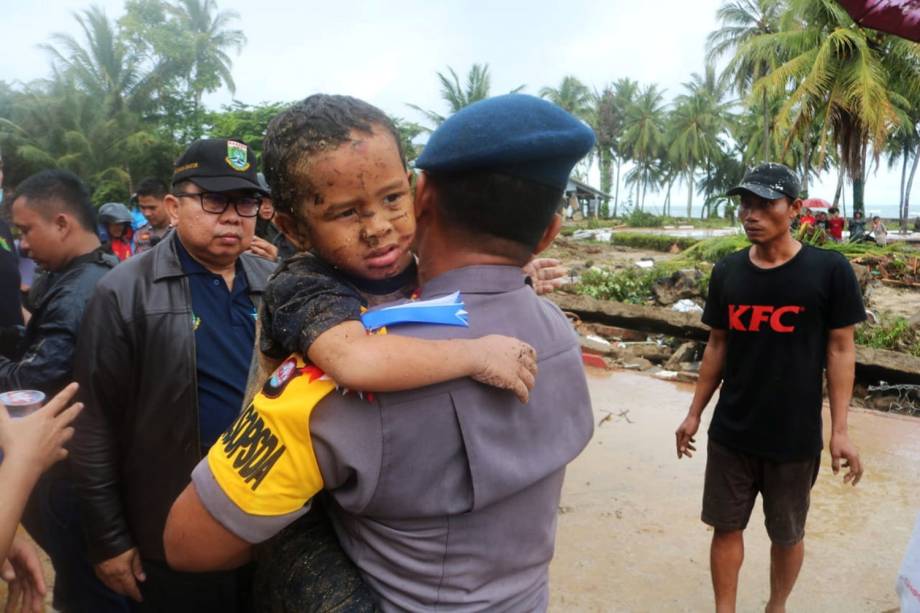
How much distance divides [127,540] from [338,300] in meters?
1.40

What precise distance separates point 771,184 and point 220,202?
240 centimetres

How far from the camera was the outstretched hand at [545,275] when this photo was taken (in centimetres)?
161

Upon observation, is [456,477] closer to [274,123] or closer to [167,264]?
[274,123]

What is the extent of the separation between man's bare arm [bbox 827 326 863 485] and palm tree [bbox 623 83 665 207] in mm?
58415

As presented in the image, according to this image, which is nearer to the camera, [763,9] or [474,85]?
[763,9]

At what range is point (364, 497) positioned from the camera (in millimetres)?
985

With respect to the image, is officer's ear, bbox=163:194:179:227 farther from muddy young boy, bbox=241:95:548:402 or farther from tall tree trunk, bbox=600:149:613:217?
tall tree trunk, bbox=600:149:613:217

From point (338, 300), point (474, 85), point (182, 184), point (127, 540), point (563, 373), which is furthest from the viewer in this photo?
point (474, 85)

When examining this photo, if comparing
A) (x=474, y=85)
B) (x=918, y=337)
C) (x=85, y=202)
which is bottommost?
(x=918, y=337)

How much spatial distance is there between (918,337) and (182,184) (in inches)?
381

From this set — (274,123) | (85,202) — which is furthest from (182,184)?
(274,123)

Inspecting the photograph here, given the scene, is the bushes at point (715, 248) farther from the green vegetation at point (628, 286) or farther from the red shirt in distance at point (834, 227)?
the green vegetation at point (628, 286)

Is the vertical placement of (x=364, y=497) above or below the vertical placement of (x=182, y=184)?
below

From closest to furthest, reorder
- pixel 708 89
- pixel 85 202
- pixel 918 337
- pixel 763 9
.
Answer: pixel 85 202 → pixel 918 337 → pixel 763 9 → pixel 708 89
